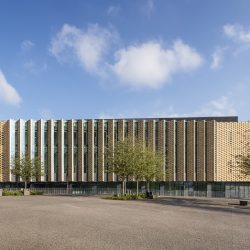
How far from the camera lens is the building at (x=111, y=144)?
2813 inches

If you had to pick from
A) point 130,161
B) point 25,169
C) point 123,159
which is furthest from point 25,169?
point 130,161

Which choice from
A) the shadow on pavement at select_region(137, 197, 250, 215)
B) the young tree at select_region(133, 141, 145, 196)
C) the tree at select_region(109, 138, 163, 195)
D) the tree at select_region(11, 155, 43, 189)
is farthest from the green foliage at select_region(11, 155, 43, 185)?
the shadow on pavement at select_region(137, 197, 250, 215)

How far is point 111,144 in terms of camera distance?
238ft

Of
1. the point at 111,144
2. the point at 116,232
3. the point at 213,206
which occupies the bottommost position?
the point at 213,206

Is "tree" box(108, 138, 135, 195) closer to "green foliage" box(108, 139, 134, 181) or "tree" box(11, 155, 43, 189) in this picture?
"green foliage" box(108, 139, 134, 181)

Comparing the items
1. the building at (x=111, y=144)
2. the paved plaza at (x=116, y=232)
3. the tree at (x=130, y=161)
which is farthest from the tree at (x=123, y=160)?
the paved plaza at (x=116, y=232)

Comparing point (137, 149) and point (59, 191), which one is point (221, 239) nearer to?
point (137, 149)

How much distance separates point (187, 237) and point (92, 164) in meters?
55.2

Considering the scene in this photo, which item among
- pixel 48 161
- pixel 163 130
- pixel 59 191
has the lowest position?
pixel 59 191

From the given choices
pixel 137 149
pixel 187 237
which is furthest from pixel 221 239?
pixel 137 149

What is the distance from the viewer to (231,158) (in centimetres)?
7212

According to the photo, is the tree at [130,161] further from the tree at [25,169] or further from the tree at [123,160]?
the tree at [25,169]

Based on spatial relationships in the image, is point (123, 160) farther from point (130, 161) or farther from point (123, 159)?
point (130, 161)

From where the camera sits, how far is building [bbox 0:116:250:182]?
71.4 meters
